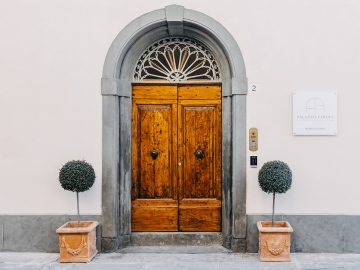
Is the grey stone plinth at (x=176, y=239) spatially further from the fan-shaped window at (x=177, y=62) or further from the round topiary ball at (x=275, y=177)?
Result: the fan-shaped window at (x=177, y=62)

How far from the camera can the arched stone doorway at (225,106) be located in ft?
21.8

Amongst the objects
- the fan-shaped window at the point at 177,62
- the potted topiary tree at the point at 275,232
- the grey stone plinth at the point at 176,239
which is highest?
the fan-shaped window at the point at 177,62

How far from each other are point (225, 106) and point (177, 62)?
106 centimetres

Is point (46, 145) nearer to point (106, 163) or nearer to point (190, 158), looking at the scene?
point (106, 163)

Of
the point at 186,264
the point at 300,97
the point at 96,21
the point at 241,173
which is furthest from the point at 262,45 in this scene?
the point at 186,264

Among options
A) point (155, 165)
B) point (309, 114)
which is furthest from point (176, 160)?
point (309, 114)

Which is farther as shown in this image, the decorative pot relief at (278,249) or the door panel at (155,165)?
the door panel at (155,165)

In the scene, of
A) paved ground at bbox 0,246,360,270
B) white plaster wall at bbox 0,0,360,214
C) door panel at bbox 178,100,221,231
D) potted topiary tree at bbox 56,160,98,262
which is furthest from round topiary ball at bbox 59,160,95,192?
door panel at bbox 178,100,221,231

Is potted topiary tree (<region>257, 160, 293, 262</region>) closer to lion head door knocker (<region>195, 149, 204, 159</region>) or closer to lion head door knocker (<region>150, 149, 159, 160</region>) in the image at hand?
lion head door knocker (<region>195, 149, 204, 159</region>)

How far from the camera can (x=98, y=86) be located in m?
6.71

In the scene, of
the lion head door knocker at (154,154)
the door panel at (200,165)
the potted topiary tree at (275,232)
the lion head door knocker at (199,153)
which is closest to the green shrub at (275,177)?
the potted topiary tree at (275,232)

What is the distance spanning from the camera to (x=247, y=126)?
21.9 feet

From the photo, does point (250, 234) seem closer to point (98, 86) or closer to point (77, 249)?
point (77, 249)

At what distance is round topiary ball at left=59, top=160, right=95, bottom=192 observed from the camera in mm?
6176
